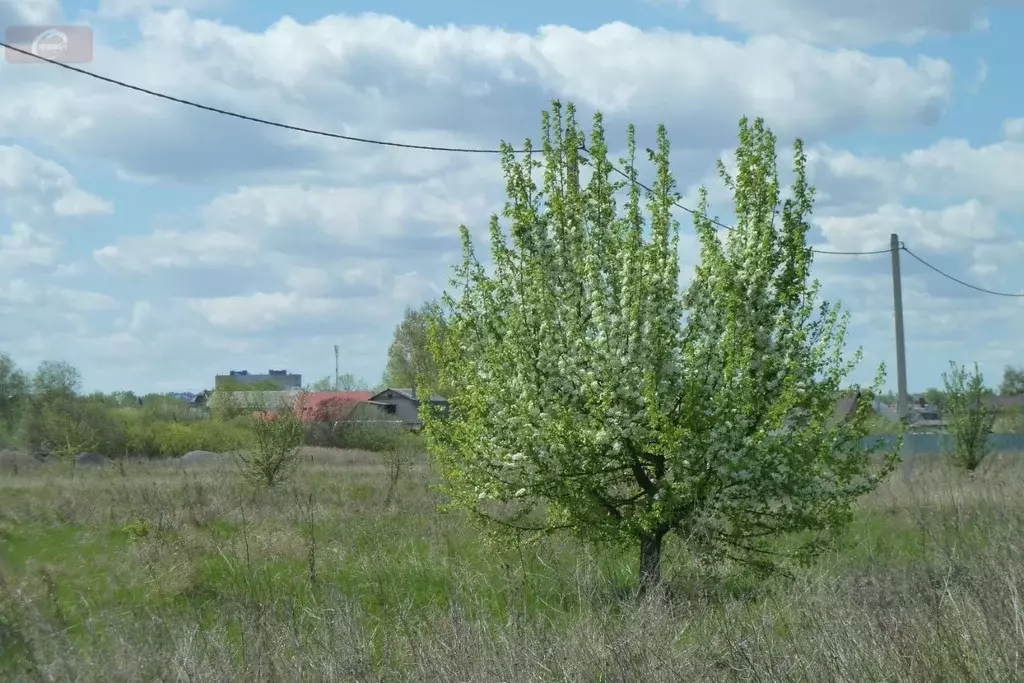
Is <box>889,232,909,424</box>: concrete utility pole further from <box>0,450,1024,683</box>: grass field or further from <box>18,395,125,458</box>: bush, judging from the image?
<box>18,395,125,458</box>: bush

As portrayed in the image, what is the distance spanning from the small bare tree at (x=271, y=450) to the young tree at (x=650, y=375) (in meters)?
15.7

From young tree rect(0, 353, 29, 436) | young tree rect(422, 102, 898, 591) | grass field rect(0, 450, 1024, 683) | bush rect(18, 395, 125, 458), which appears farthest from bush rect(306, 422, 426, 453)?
young tree rect(422, 102, 898, 591)

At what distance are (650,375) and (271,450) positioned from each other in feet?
60.1

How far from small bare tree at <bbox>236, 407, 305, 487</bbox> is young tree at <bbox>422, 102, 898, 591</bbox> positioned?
15.7m

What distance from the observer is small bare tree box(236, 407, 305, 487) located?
85.7 feet

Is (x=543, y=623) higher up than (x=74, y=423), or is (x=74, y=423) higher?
(x=74, y=423)

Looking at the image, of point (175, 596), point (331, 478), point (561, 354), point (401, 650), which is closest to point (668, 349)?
point (561, 354)

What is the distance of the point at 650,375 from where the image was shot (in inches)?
363

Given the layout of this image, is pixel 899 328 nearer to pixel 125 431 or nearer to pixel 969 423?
pixel 969 423

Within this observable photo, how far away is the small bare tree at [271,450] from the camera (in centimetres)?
2611

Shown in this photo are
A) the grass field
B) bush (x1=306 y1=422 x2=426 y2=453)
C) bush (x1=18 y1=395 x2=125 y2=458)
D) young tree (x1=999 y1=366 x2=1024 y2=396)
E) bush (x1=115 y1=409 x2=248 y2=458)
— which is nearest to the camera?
the grass field

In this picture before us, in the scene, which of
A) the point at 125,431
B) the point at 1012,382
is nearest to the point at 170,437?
the point at 125,431

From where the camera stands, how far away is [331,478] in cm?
3098

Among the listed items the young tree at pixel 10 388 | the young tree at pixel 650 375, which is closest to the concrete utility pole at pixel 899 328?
the young tree at pixel 650 375
